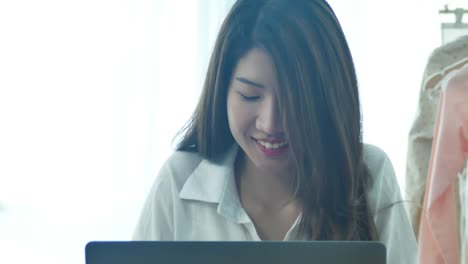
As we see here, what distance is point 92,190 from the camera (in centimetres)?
235

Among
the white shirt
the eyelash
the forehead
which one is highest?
the forehead

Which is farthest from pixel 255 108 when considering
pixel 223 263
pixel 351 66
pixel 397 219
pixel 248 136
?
pixel 223 263

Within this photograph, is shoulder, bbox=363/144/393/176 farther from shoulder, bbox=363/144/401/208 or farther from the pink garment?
the pink garment

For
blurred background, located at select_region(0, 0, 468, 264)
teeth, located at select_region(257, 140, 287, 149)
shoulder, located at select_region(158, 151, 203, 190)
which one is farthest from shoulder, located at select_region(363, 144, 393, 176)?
blurred background, located at select_region(0, 0, 468, 264)

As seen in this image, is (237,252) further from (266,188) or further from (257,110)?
(266,188)

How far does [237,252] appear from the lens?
58 cm

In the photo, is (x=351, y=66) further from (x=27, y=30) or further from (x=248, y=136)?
(x=27, y=30)

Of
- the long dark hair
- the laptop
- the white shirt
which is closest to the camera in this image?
the laptop

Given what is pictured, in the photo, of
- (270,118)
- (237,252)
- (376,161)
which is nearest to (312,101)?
(270,118)

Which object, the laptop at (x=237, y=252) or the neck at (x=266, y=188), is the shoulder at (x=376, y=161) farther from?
the laptop at (x=237, y=252)

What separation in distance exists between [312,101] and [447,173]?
28 centimetres

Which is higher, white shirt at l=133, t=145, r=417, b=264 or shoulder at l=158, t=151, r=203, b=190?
shoulder at l=158, t=151, r=203, b=190

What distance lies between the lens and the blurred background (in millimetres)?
2289

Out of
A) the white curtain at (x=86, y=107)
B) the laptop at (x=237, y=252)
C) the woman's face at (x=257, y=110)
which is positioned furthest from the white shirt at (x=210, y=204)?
the white curtain at (x=86, y=107)
